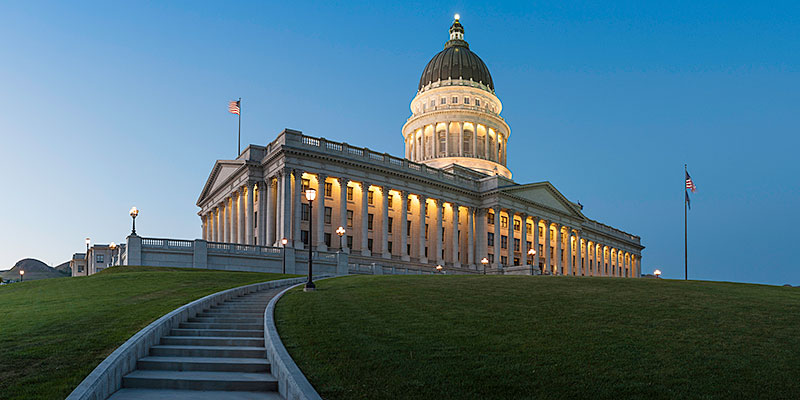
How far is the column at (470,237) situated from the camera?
279 ft

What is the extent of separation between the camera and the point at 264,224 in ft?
225

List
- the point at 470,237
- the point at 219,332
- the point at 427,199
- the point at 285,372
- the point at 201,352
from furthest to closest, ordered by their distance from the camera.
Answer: the point at 470,237
the point at 427,199
the point at 219,332
the point at 201,352
the point at 285,372

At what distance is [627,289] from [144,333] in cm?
1766

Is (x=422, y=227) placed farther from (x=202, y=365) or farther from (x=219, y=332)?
(x=202, y=365)

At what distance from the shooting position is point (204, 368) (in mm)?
13125

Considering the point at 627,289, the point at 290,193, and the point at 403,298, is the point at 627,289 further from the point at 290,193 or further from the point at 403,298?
the point at 290,193

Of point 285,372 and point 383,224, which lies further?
→ point 383,224

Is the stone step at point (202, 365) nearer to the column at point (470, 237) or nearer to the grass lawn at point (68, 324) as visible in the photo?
the grass lawn at point (68, 324)

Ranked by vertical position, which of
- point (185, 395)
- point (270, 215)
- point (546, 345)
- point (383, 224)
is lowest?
point (185, 395)

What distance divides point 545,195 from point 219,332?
83.8 m

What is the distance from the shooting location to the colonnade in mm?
66750

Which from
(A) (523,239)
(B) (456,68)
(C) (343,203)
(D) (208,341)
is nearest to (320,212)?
(C) (343,203)

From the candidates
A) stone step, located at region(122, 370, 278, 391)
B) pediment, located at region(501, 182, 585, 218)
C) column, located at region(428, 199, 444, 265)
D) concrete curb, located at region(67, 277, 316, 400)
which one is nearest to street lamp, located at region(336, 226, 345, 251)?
column, located at region(428, 199, 444, 265)

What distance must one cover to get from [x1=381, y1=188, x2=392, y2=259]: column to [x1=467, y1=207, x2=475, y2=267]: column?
1563cm
